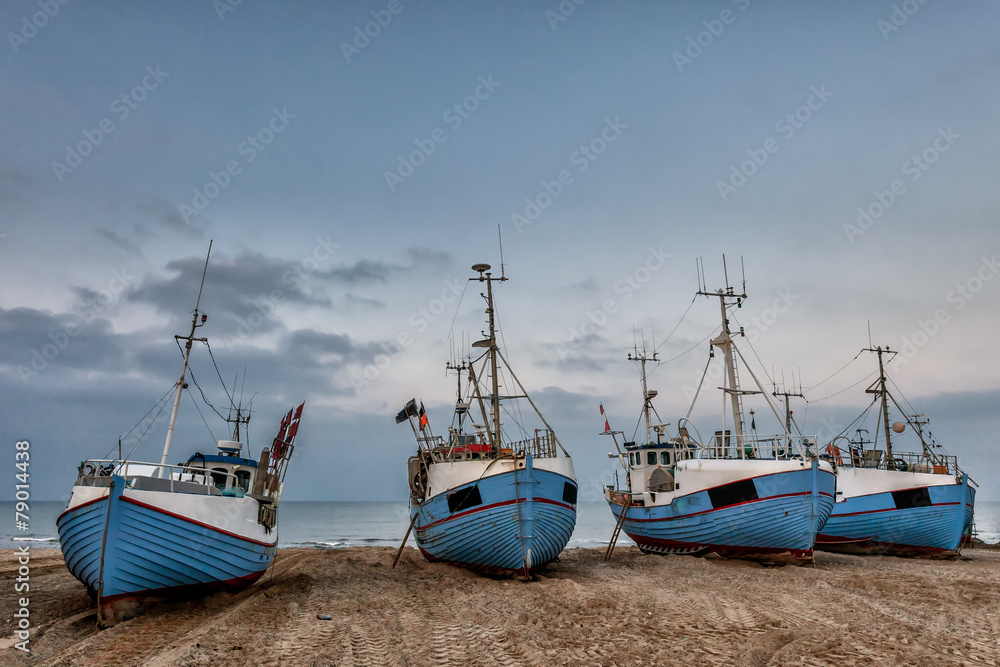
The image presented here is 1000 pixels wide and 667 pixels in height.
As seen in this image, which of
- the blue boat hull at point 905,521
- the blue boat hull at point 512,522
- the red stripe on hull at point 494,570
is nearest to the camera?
the blue boat hull at point 512,522

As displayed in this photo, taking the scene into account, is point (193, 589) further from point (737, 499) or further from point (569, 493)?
point (737, 499)

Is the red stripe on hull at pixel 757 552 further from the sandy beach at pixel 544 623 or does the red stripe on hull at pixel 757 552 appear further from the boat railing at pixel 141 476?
the boat railing at pixel 141 476

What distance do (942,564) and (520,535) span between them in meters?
18.3

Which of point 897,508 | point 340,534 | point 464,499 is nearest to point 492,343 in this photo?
point 464,499

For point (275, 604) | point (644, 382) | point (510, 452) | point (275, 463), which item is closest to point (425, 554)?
point (510, 452)

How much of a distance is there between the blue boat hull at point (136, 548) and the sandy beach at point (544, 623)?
27.4 inches

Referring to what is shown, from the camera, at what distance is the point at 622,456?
30.8 metres

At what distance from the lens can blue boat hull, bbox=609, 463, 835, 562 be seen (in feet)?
69.1

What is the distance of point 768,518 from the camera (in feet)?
69.6

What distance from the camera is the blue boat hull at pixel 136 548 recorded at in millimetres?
12555

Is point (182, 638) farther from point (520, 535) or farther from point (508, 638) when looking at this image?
point (520, 535)

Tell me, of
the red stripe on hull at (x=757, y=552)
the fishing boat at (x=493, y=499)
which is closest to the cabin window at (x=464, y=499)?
the fishing boat at (x=493, y=499)

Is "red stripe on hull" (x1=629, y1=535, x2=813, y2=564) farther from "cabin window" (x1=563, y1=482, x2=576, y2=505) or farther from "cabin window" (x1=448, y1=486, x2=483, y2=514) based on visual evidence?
"cabin window" (x1=448, y1=486, x2=483, y2=514)

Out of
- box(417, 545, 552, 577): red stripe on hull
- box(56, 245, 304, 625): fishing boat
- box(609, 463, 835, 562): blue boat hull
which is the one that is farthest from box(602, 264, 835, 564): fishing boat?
box(56, 245, 304, 625): fishing boat
